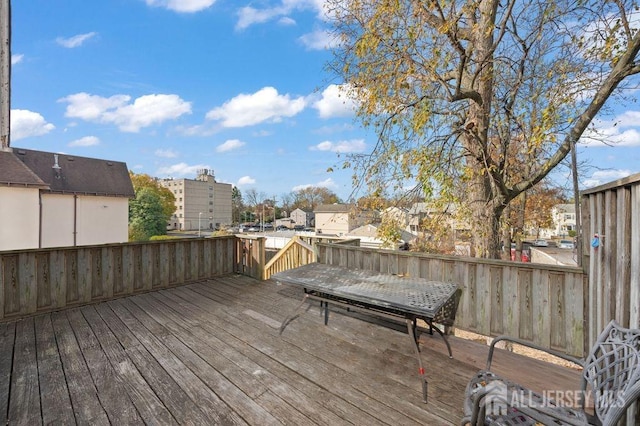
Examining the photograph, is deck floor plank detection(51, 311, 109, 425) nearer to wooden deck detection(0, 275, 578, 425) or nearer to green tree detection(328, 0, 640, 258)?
wooden deck detection(0, 275, 578, 425)

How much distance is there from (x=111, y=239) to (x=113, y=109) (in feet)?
27.0

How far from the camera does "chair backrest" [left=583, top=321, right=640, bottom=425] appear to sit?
108cm

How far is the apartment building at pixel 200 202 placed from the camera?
5441 centimetres

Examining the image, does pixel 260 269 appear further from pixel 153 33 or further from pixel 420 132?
pixel 153 33

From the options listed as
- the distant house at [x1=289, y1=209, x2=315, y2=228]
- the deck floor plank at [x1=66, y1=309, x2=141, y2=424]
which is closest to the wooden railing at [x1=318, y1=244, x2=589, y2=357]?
the deck floor plank at [x1=66, y1=309, x2=141, y2=424]

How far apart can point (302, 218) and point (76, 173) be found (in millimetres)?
45297

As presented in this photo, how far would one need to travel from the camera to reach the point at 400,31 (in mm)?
4082

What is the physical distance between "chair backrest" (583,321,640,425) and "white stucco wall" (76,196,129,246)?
21.7 meters

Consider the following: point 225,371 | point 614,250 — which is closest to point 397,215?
point 614,250

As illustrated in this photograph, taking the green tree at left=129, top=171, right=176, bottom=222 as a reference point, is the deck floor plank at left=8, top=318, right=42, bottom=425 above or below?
below

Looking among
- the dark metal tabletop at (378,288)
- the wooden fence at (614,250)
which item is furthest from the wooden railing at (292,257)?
the wooden fence at (614,250)

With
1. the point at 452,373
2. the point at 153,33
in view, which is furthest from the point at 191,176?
the point at 452,373

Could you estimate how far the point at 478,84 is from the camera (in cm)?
490

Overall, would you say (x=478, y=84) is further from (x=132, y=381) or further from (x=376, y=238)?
(x=132, y=381)
